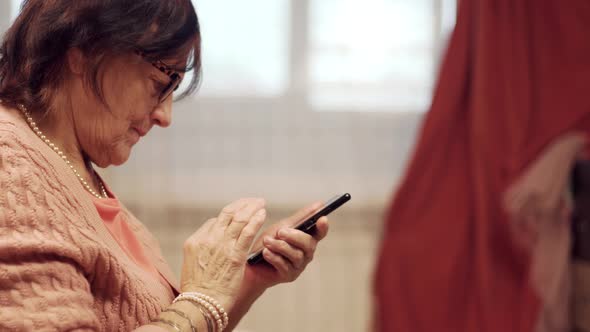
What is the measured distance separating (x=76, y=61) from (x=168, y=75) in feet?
0.44

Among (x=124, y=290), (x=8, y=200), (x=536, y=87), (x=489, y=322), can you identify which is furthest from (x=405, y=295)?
(x=8, y=200)

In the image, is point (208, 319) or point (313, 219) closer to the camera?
point (208, 319)

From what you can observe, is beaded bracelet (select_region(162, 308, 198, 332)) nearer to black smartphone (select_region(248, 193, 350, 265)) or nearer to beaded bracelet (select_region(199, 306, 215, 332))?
beaded bracelet (select_region(199, 306, 215, 332))

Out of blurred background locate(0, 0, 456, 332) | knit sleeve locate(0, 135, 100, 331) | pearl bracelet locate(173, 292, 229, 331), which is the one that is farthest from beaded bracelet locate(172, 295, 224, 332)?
blurred background locate(0, 0, 456, 332)

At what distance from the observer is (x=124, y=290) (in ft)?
2.89

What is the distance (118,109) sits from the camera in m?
0.98

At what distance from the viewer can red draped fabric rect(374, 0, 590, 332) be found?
90.5 inches

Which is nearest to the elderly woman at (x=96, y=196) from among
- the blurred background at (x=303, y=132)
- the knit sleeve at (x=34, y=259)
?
the knit sleeve at (x=34, y=259)

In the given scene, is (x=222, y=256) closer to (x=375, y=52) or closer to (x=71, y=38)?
(x=71, y=38)

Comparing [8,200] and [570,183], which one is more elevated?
[8,200]

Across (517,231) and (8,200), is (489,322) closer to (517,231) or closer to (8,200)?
(517,231)

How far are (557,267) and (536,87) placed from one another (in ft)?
1.98

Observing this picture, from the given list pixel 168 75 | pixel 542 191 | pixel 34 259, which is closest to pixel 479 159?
pixel 542 191

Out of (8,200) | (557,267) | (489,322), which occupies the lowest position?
(489,322)
